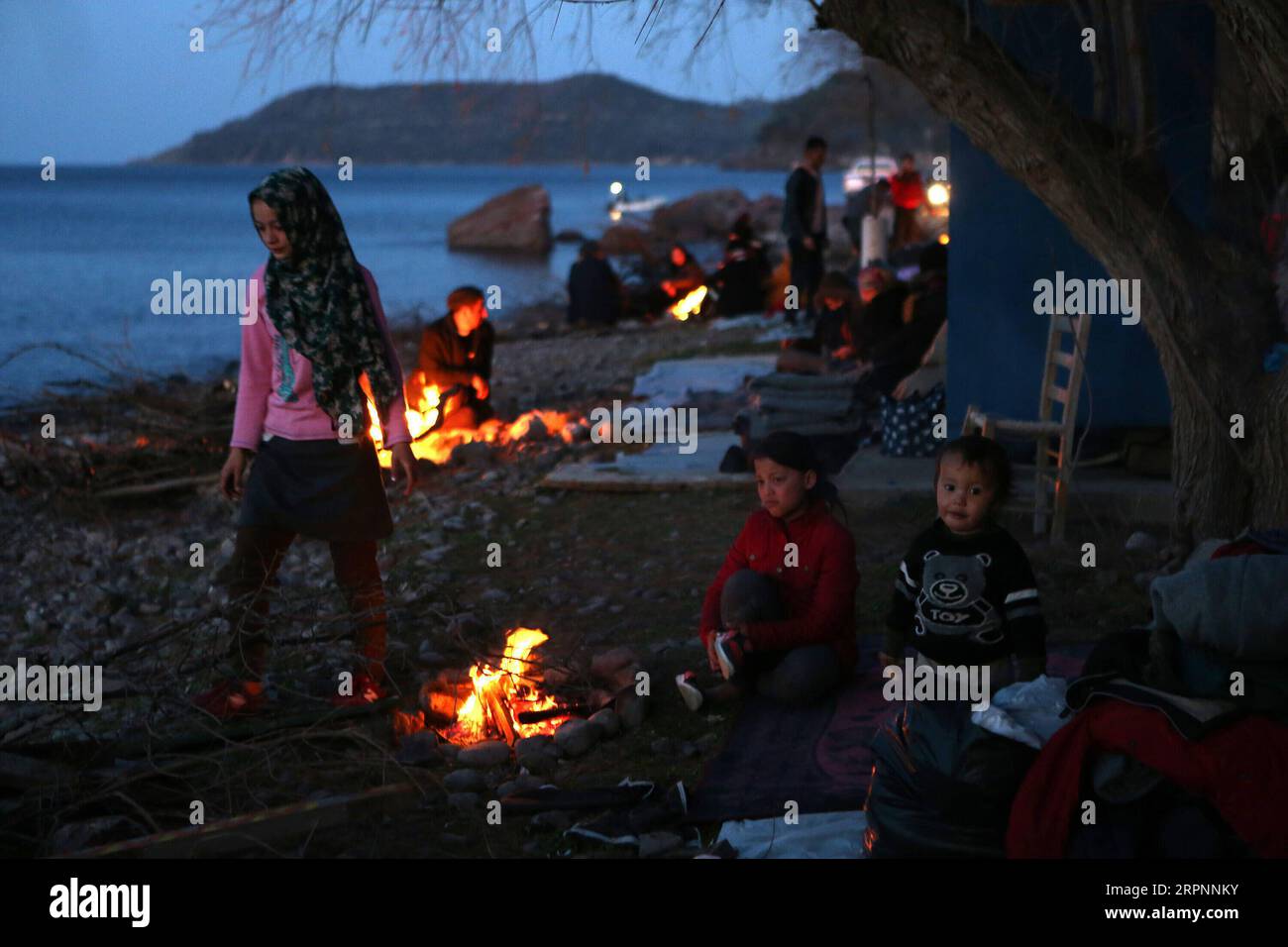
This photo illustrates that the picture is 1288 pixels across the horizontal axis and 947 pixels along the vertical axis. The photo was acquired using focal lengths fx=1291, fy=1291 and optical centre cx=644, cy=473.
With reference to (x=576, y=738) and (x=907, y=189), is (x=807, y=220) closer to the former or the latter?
(x=907, y=189)

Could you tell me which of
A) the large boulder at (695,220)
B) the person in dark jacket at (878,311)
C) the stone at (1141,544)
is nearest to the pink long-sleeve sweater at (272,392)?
the stone at (1141,544)

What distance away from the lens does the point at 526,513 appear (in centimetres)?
811

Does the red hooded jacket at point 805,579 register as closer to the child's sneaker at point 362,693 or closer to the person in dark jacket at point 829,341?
the child's sneaker at point 362,693

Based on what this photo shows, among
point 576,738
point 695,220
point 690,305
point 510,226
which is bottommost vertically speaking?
point 576,738

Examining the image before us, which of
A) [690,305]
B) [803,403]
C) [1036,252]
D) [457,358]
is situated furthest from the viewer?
[690,305]

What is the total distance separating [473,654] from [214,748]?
980mm

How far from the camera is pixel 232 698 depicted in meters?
4.54

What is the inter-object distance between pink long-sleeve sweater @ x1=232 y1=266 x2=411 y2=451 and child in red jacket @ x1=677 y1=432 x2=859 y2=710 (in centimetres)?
138

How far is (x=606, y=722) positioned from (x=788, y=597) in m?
0.85

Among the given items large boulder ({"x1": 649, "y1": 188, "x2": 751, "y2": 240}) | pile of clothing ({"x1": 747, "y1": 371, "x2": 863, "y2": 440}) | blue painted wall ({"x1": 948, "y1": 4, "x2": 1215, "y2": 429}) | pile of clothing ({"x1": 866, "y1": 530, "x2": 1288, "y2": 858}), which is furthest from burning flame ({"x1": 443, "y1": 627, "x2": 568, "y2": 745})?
large boulder ({"x1": 649, "y1": 188, "x2": 751, "y2": 240})

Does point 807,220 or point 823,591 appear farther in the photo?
point 807,220

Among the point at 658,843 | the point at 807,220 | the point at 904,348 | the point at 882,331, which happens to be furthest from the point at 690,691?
the point at 807,220

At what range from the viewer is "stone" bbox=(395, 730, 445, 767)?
438 centimetres

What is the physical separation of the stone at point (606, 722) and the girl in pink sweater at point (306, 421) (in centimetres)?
84
